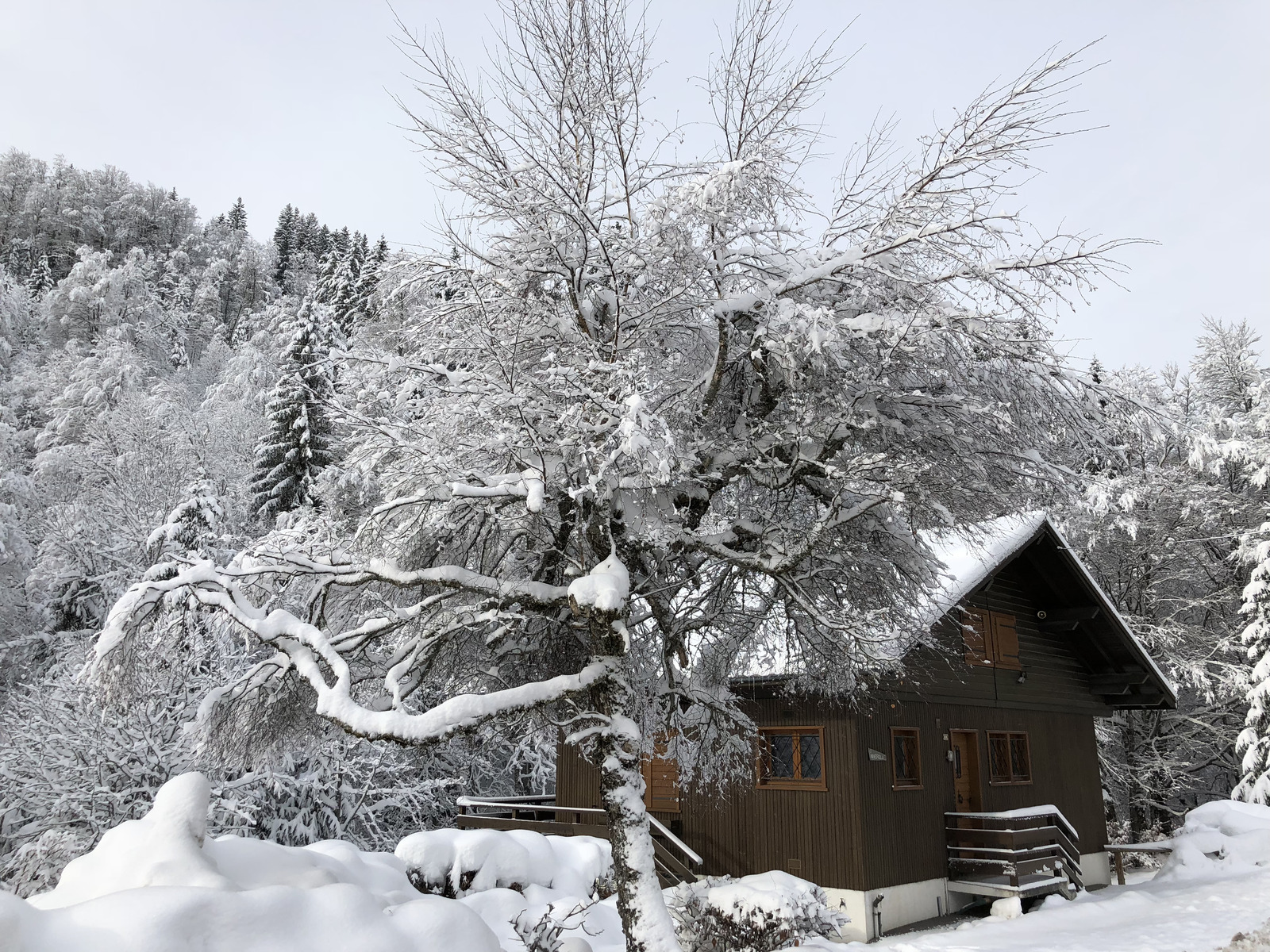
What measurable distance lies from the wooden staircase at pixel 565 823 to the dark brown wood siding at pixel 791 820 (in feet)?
1.50

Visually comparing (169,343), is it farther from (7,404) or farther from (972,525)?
(972,525)

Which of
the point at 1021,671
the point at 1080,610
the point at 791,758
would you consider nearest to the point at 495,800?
the point at 791,758

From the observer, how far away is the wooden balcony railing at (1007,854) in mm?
13625

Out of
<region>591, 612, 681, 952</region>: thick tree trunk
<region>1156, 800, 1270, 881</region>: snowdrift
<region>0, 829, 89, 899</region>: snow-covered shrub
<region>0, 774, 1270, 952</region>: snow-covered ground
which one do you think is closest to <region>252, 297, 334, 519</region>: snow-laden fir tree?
<region>0, 829, 89, 899</region>: snow-covered shrub

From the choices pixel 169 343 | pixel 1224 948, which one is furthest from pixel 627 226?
pixel 169 343

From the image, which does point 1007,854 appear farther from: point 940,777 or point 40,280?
point 40,280

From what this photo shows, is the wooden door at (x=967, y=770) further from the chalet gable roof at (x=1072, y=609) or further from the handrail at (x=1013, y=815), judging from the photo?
the chalet gable roof at (x=1072, y=609)

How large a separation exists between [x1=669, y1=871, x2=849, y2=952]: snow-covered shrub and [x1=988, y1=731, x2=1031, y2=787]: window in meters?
7.56

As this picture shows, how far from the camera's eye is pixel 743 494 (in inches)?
373

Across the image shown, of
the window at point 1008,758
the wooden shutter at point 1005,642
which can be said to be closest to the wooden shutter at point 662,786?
the window at point 1008,758

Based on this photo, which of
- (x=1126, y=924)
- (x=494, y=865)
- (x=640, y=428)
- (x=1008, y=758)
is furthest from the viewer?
(x=1008, y=758)

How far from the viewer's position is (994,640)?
1628cm

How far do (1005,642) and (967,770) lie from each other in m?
2.65

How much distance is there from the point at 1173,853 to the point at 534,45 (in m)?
19.9
